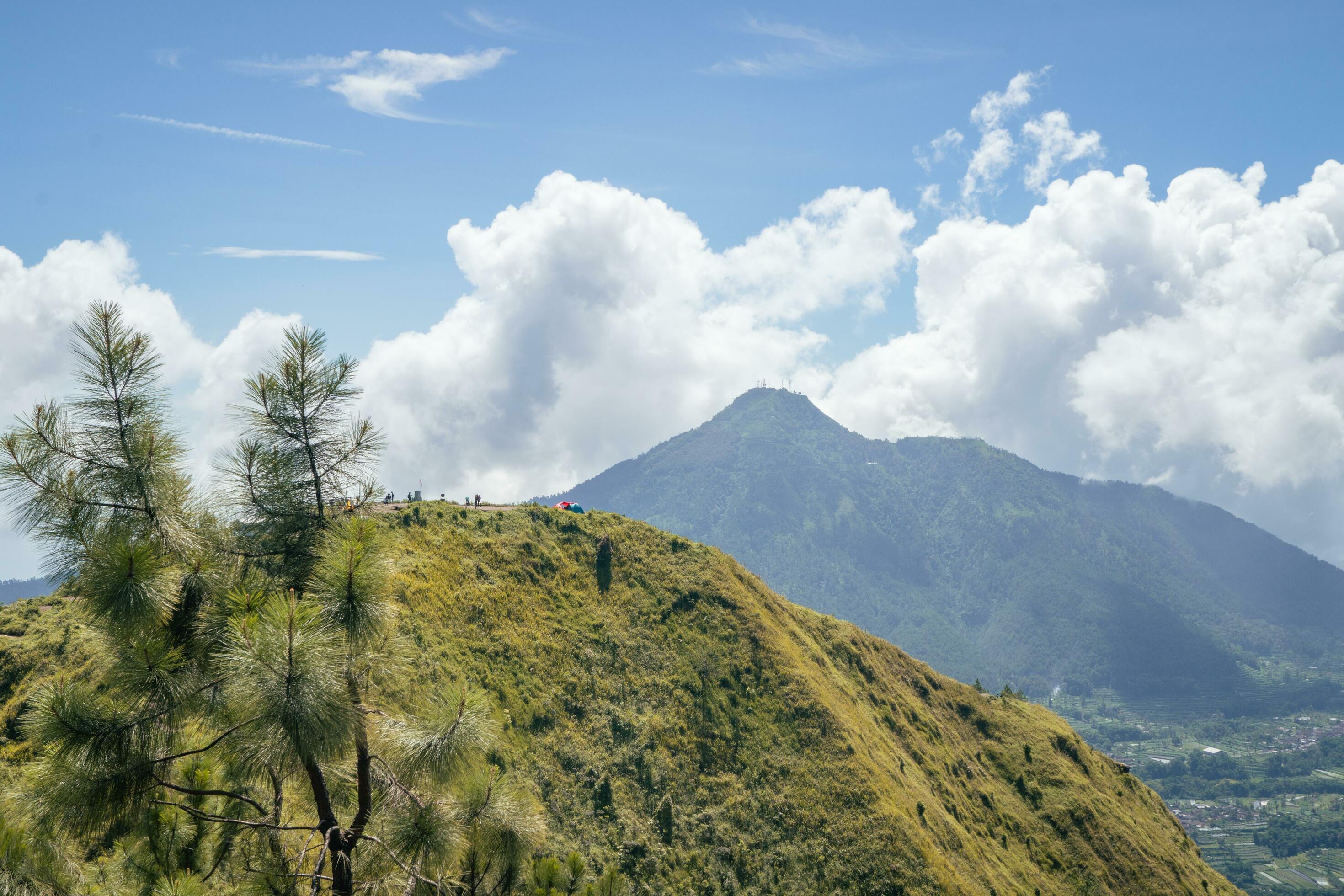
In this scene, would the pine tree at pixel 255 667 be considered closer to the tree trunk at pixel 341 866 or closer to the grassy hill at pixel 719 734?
the tree trunk at pixel 341 866

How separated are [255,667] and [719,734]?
59633mm

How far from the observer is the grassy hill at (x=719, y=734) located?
53.3 m

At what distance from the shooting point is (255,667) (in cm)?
834

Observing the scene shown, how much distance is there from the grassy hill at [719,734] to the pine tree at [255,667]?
1126 inches

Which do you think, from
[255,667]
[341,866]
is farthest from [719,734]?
[255,667]

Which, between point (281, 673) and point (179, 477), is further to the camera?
point (179, 477)

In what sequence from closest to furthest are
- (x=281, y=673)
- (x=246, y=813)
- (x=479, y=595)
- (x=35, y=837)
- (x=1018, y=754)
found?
(x=281, y=673) → (x=35, y=837) → (x=246, y=813) → (x=479, y=595) → (x=1018, y=754)

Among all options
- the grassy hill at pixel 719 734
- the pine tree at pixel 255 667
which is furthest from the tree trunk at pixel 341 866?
the grassy hill at pixel 719 734

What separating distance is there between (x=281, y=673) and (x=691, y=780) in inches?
2203

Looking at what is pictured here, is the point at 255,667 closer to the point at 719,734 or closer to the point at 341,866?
the point at 341,866

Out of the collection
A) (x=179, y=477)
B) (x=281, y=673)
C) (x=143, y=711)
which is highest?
(x=179, y=477)

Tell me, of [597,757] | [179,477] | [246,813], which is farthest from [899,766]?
[179,477]

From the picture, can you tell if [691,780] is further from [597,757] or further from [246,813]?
[246,813]

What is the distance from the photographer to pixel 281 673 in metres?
8.32
